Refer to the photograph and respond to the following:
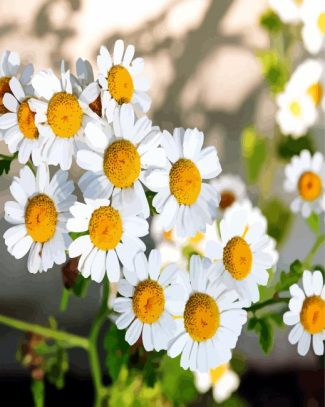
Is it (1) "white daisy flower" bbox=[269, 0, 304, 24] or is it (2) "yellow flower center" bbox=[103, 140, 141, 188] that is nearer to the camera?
(2) "yellow flower center" bbox=[103, 140, 141, 188]

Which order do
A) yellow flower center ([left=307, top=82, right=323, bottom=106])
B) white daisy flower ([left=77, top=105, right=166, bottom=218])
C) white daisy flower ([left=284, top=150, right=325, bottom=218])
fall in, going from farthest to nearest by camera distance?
1. yellow flower center ([left=307, top=82, right=323, bottom=106])
2. white daisy flower ([left=284, top=150, right=325, bottom=218])
3. white daisy flower ([left=77, top=105, right=166, bottom=218])

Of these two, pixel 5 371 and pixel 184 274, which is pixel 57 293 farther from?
pixel 184 274

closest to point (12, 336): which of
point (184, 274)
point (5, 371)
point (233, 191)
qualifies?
point (5, 371)

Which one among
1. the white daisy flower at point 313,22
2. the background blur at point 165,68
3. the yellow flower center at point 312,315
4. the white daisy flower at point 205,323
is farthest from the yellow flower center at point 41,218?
the white daisy flower at point 313,22

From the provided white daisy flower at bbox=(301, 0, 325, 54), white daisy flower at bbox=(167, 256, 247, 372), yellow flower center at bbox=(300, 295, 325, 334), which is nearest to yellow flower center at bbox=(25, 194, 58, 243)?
white daisy flower at bbox=(167, 256, 247, 372)

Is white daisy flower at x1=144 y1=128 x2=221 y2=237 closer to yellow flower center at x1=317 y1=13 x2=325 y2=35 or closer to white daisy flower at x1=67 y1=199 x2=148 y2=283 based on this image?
white daisy flower at x1=67 y1=199 x2=148 y2=283

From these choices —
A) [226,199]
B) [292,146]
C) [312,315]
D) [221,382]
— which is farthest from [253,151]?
[312,315]

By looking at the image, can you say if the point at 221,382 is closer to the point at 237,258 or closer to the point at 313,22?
the point at 237,258
